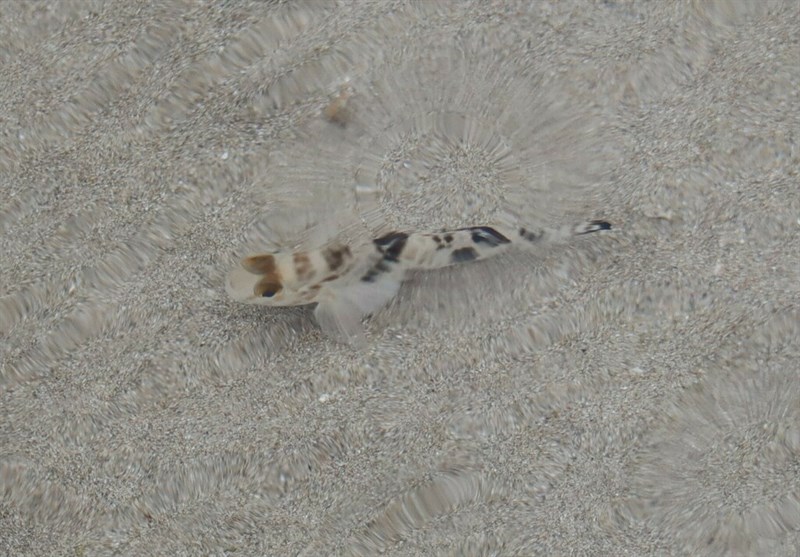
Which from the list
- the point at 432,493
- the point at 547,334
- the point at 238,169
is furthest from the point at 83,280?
the point at 547,334

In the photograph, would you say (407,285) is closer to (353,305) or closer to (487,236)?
(353,305)

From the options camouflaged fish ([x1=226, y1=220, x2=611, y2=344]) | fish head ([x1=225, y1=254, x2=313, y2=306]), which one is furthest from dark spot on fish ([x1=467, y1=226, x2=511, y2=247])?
fish head ([x1=225, y1=254, x2=313, y2=306])

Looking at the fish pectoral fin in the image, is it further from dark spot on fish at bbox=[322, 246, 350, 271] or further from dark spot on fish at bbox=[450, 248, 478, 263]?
dark spot on fish at bbox=[450, 248, 478, 263]

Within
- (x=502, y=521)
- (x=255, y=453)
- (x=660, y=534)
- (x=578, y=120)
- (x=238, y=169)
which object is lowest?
(x=660, y=534)

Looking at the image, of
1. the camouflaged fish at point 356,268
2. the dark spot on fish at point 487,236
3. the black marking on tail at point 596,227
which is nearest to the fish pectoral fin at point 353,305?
the camouflaged fish at point 356,268

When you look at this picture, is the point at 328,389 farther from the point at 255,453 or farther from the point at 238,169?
the point at 238,169

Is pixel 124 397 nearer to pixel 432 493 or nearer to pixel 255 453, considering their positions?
pixel 255 453

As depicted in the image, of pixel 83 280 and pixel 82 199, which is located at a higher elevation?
pixel 82 199

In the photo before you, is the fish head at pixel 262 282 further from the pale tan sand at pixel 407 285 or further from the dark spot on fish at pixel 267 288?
the pale tan sand at pixel 407 285
